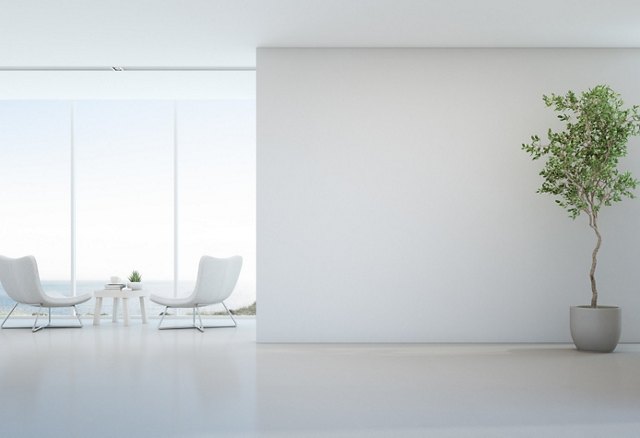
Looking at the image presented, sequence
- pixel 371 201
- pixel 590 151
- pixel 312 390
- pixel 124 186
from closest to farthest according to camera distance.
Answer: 1. pixel 312 390
2. pixel 590 151
3. pixel 371 201
4. pixel 124 186

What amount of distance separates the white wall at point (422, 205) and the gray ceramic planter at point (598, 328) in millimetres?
735

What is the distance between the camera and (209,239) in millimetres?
20719

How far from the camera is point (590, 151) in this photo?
779 centimetres

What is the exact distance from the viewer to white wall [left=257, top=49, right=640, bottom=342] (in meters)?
8.47

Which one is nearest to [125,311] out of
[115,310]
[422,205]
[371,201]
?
[115,310]

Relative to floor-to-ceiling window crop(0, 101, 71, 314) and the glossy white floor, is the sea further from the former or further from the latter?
the glossy white floor

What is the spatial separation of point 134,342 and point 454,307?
345 centimetres

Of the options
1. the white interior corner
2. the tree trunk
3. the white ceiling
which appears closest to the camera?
the white interior corner

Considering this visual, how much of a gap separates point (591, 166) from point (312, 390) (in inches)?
154

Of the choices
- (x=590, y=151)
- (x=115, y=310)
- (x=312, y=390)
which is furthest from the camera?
(x=115, y=310)

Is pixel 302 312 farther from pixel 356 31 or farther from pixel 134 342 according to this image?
pixel 356 31

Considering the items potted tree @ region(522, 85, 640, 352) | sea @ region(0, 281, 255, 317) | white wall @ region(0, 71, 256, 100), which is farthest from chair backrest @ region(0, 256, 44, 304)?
sea @ region(0, 281, 255, 317)

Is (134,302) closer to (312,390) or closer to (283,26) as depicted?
(283,26)

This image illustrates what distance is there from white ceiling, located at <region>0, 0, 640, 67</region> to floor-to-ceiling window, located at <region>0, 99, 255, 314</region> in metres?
10.5
